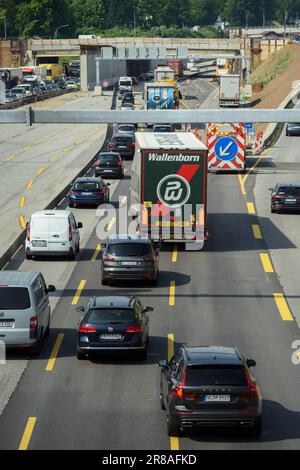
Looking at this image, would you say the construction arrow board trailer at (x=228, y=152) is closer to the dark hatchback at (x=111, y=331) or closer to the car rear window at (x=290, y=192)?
the car rear window at (x=290, y=192)

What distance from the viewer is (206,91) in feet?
511

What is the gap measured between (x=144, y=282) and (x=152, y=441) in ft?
51.7

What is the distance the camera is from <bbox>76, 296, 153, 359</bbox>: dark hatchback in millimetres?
24531

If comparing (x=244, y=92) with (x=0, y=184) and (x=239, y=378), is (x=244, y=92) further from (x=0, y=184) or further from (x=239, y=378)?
(x=239, y=378)

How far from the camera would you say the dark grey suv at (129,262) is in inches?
1332

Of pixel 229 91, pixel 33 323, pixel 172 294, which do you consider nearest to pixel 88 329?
pixel 33 323

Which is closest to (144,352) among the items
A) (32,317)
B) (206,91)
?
(32,317)

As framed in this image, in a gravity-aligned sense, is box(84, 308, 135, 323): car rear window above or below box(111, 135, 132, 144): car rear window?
above

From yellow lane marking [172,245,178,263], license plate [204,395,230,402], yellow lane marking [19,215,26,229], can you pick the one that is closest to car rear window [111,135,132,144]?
yellow lane marking [19,215,26,229]

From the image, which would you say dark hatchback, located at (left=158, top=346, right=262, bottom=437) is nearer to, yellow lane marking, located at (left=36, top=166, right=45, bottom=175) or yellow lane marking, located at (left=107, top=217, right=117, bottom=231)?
yellow lane marking, located at (left=107, top=217, right=117, bottom=231)

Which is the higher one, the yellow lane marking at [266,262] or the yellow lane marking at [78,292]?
the yellow lane marking at [78,292]

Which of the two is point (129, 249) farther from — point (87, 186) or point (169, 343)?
point (87, 186)

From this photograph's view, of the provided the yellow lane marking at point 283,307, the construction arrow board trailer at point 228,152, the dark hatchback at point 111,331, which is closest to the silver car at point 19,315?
the dark hatchback at point 111,331

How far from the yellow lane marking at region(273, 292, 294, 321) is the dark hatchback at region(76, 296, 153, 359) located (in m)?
6.23
